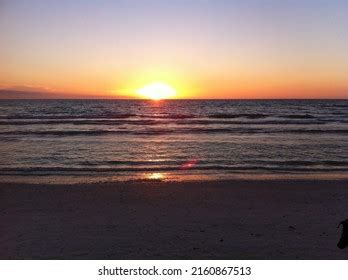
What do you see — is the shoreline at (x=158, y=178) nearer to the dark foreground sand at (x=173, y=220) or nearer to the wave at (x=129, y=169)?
the wave at (x=129, y=169)

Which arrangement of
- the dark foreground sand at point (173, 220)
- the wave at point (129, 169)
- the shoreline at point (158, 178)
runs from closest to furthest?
the dark foreground sand at point (173, 220), the shoreline at point (158, 178), the wave at point (129, 169)

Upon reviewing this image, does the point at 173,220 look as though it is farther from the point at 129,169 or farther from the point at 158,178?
the point at 129,169

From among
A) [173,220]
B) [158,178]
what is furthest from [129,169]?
[173,220]

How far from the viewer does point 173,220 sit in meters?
7.37

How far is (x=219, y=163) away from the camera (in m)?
14.5

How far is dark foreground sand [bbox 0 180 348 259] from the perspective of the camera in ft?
19.3

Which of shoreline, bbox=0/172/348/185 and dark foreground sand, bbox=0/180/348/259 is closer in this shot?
dark foreground sand, bbox=0/180/348/259

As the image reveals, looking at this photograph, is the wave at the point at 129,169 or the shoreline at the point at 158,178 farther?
the wave at the point at 129,169

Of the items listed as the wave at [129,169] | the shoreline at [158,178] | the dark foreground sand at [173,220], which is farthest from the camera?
the wave at [129,169]

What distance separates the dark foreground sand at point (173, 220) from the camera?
19.3 ft

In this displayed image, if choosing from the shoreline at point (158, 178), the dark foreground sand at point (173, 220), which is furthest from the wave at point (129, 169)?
the dark foreground sand at point (173, 220)

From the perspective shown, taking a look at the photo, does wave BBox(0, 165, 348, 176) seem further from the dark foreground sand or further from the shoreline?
the dark foreground sand

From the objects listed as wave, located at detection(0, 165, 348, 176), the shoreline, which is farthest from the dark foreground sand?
wave, located at detection(0, 165, 348, 176)
